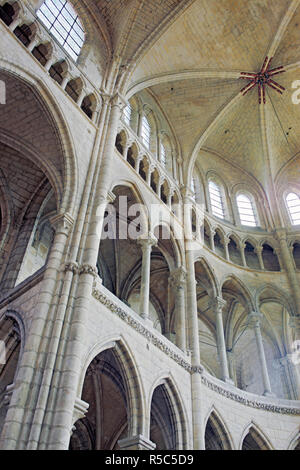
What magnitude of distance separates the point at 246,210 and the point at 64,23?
11.6 m

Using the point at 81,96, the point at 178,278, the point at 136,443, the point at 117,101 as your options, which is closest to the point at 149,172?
the point at 117,101

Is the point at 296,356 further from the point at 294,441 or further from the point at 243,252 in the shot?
the point at 294,441

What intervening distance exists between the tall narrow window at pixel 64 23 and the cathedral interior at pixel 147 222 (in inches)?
2.5

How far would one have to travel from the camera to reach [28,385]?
7.46m

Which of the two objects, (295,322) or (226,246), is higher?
(226,246)

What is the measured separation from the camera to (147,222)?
13695 millimetres

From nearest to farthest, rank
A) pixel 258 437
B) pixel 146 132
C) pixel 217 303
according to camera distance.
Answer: pixel 258 437
pixel 217 303
pixel 146 132

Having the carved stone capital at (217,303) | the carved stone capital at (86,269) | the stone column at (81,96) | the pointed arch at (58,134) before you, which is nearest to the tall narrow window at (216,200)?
the carved stone capital at (217,303)

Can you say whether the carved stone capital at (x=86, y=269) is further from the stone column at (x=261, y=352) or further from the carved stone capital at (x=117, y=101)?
the stone column at (x=261, y=352)

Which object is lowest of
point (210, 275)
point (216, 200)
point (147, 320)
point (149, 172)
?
point (147, 320)

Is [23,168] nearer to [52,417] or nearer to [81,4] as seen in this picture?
[81,4]

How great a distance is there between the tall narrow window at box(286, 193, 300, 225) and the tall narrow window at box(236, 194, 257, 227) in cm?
179

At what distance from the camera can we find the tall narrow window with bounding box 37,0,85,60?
44.5 ft

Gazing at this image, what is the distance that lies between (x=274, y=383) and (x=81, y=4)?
16400 millimetres
